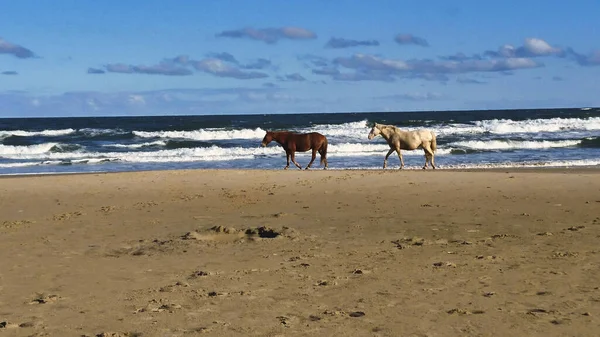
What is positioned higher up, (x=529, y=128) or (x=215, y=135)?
(x=215, y=135)

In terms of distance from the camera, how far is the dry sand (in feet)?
15.5

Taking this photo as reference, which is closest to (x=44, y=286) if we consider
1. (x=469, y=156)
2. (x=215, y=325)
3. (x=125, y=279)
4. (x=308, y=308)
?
(x=125, y=279)

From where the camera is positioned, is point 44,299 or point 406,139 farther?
point 406,139

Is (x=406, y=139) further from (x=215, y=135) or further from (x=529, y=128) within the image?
(x=529, y=128)

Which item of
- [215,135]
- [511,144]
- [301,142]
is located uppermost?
[301,142]

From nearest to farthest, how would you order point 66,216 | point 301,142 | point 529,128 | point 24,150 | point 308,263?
point 308,263
point 66,216
point 301,142
point 24,150
point 529,128

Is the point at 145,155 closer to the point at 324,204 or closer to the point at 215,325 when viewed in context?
the point at 324,204

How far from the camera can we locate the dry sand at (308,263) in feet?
15.5

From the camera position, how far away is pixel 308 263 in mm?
6523

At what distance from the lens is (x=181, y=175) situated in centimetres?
1536

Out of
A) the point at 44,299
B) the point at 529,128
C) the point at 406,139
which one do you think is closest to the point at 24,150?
the point at 406,139

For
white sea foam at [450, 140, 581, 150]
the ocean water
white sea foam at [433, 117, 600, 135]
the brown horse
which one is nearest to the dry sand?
the brown horse

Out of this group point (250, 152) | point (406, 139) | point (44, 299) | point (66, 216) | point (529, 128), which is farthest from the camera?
point (529, 128)

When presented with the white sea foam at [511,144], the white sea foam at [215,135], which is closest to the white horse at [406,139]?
the white sea foam at [511,144]
